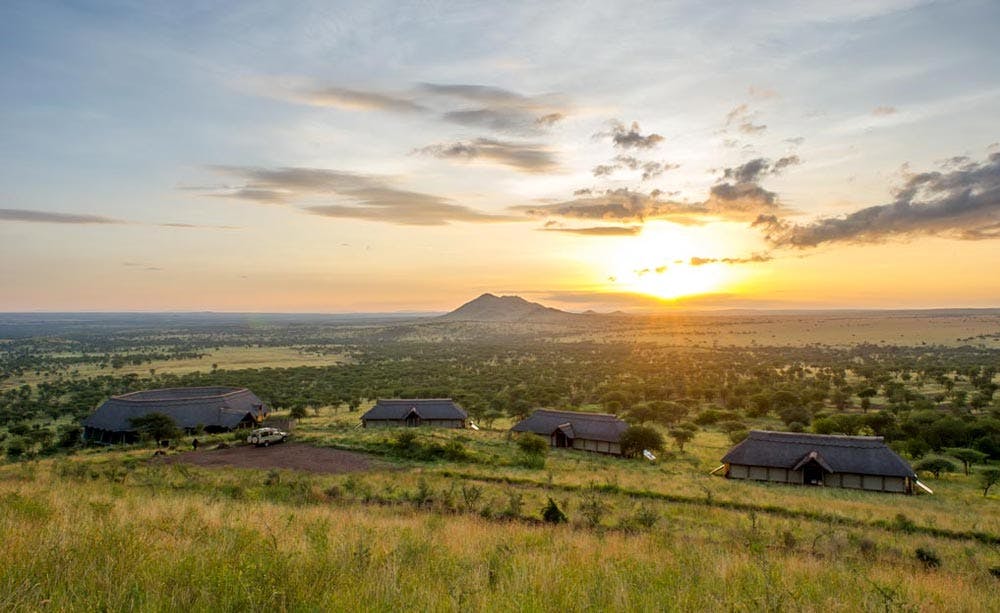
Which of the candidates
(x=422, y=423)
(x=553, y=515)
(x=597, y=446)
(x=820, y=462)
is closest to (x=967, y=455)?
(x=820, y=462)

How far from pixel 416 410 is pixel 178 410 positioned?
25291mm

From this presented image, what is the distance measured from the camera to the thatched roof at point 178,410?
56906mm

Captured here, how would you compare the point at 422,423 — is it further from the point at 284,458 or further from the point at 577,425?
the point at 284,458

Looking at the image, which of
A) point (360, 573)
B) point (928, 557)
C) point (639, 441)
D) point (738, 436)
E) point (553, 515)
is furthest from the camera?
point (738, 436)

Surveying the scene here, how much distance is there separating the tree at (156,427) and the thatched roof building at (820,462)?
1996 inches

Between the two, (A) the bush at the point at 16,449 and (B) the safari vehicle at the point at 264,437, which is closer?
(B) the safari vehicle at the point at 264,437

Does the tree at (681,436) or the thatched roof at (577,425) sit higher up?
the thatched roof at (577,425)

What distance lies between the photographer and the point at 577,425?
54.9 meters

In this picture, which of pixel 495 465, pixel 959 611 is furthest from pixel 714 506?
pixel 959 611

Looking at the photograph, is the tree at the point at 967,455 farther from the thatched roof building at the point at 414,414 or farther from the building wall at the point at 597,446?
the thatched roof building at the point at 414,414

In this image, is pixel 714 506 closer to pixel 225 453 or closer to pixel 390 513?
pixel 390 513

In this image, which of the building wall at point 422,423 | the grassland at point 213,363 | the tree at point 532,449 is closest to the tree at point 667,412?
the building wall at point 422,423

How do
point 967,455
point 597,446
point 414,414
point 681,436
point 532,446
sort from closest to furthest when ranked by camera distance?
1. point 532,446
2. point 967,455
3. point 681,436
4. point 597,446
5. point 414,414

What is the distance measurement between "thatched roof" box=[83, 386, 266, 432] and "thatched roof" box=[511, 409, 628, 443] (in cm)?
3150
